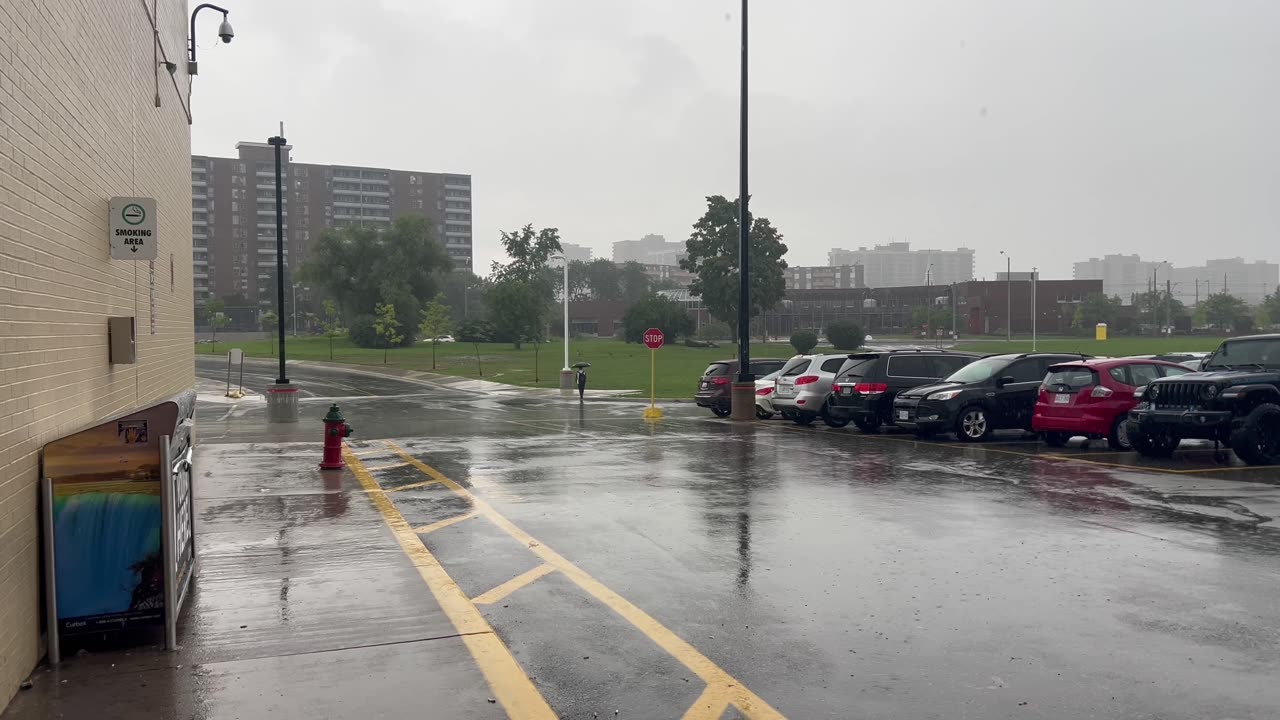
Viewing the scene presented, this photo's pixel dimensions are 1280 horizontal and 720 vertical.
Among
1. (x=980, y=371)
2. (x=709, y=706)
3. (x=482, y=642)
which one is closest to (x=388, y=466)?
(x=482, y=642)

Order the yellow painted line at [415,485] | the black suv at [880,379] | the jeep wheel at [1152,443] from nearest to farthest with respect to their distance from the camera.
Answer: the yellow painted line at [415,485], the jeep wheel at [1152,443], the black suv at [880,379]

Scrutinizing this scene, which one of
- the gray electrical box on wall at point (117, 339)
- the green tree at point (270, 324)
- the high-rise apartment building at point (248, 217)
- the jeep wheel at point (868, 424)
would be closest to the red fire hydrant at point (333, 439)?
the gray electrical box on wall at point (117, 339)

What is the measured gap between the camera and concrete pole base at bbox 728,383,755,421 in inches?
977

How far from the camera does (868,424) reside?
21125 mm

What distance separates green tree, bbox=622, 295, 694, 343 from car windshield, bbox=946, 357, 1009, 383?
A: 74.1 meters

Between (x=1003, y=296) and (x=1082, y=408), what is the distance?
116 meters

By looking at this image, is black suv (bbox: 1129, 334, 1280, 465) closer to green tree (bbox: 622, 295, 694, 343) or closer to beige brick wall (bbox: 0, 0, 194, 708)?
beige brick wall (bbox: 0, 0, 194, 708)

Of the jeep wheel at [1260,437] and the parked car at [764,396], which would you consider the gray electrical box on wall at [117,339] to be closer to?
the jeep wheel at [1260,437]

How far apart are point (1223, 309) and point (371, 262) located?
94.1 metres

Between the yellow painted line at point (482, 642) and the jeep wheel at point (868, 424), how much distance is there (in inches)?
498

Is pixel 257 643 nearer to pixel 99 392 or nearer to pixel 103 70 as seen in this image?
pixel 99 392

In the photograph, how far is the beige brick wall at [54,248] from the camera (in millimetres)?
5531

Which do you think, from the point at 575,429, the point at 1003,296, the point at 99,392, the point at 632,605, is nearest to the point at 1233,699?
the point at 632,605

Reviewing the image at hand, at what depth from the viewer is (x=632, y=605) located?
7.24 meters
